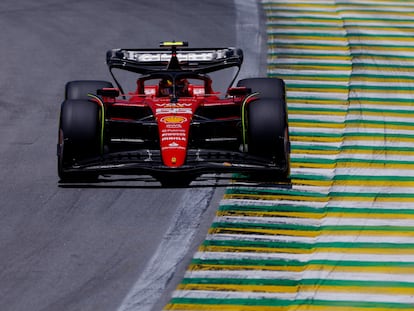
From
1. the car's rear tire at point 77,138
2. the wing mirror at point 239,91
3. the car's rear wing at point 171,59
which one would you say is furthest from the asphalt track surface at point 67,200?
the car's rear wing at point 171,59

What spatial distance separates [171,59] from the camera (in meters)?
21.0

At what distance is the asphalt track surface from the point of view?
16.8 metres

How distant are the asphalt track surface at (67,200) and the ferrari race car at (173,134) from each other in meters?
0.57

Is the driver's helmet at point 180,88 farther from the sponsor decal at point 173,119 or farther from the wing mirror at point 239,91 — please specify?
the sponsor decal at point 173,119

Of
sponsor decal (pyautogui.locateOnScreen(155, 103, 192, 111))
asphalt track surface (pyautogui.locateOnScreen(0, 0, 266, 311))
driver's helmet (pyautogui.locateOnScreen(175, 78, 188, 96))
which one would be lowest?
asphalt track surface (pyautogui.locateOnScreen(0, 0, 266, 311))

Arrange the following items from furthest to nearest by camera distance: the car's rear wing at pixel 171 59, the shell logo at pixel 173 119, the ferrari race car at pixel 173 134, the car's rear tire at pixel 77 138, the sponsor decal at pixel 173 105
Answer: the car's rear wing at pixel 171 59 < the sponsor decal at pixel 173 105 < the shell logo at pixel 173 119 < the car's rear tire at pixel 77 138 < the ferrari race car at pixel 173 134

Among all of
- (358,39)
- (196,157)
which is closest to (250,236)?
(196,157)

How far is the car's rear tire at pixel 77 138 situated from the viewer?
18.9 metres

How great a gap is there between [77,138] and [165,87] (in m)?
2.48

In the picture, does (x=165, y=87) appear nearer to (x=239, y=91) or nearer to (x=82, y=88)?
(x=82, y=88)

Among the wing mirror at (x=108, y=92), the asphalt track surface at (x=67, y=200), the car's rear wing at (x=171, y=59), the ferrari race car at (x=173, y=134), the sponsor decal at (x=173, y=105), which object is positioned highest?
the car's rear wing at (x=171, y=59)

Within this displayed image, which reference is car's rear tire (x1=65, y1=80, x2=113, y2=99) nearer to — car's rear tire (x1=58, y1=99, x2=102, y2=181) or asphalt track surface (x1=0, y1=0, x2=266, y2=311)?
asphalt track surface (x1=0, y1=0, x2=266, y2=311)

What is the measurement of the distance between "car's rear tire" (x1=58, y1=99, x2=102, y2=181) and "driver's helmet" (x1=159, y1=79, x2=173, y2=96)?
6.76 feet

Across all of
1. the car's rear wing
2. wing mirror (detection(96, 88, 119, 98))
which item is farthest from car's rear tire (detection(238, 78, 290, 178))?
wing mirror (detection(96, 88, 119, 98))
